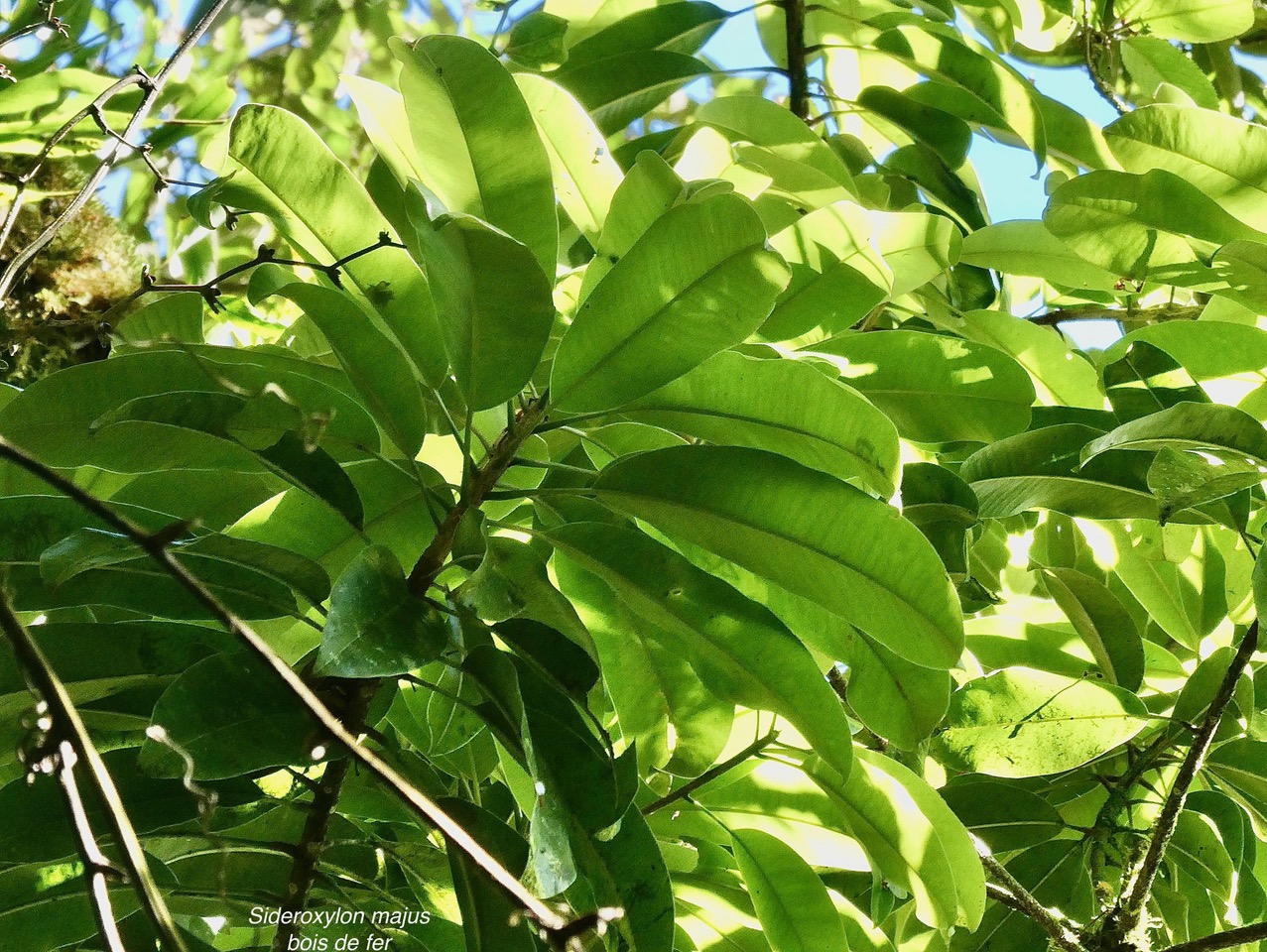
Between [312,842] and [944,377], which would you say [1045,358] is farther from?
[312,842]

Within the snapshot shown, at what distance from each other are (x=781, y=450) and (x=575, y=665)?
0.68ft

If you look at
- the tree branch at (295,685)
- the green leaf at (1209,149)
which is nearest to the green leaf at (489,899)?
the tree branch at (295,685)

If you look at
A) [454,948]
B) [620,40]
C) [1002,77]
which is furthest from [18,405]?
[1002,77]

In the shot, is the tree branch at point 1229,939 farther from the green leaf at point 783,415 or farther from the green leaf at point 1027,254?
the green leaf at point 1027,254

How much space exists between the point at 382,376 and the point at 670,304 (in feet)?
0.72

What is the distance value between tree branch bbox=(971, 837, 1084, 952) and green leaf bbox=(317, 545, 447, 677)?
522 mm

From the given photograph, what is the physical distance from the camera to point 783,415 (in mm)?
738

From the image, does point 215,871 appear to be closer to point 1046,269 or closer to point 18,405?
point 18,405

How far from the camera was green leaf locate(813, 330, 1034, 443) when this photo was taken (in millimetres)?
896

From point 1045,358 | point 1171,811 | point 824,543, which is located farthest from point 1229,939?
point 1045,358

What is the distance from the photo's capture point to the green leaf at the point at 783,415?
2.32 ft

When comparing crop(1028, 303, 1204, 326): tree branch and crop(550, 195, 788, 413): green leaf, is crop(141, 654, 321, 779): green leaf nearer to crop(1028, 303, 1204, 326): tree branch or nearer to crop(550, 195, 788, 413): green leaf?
crop(550, 195, 788, 413): green leaf

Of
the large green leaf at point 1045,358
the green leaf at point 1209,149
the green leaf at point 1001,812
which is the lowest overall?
the green leaf at point 1001,812

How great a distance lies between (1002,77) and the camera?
1.22 m
